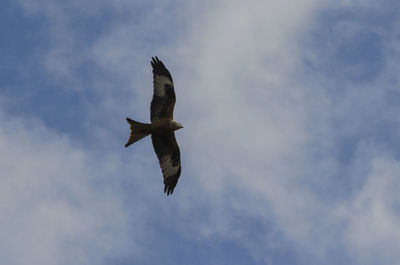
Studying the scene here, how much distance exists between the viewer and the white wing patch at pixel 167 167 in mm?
19969

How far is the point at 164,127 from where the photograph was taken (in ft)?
62.5

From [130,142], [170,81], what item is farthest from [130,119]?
[170,81]

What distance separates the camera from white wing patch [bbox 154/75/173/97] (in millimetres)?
19312

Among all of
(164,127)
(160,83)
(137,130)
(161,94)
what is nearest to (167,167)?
(164,127)

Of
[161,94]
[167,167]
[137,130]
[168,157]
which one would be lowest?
[137,130]

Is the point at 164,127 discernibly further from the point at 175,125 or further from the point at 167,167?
the point at 167,167

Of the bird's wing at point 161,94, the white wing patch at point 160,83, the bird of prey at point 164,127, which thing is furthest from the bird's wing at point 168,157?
the white wing patch at point 160,83

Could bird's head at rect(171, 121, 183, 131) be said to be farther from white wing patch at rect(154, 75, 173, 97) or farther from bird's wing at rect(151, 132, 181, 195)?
white wing patch at rect(154, 75, 173, 97)

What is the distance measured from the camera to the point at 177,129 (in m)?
19.3

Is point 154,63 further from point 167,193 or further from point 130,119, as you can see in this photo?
point 167,193

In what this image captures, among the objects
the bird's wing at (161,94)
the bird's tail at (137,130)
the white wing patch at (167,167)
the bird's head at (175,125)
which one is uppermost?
the bird's wing at (161,94)

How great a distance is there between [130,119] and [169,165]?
280 centimetres

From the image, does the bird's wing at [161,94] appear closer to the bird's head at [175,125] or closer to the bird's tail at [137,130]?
the bird's head at [175,125]

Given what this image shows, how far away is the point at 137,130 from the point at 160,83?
208 centimetres
